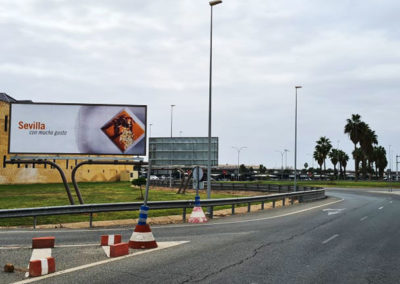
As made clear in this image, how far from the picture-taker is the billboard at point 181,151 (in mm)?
33156

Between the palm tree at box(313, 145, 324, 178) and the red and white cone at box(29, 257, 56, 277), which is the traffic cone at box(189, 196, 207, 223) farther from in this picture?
the palm tree at box(313, 145, 324, 178)

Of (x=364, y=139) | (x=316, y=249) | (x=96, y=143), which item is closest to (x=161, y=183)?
(x=96, y=143)

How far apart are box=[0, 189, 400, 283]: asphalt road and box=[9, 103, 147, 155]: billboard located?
12338 millimetres

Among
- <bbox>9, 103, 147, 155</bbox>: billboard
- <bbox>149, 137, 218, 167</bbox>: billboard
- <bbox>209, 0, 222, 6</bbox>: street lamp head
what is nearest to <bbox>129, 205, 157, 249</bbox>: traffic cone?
<bbox>209, 0, 222, 6</bbox>: street lamp head

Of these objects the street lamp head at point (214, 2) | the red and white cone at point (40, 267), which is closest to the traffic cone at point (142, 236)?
the red and white cone at point (40, 267)

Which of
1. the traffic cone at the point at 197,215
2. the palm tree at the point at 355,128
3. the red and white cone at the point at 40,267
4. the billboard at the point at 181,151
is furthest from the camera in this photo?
the palm tree at the point at 355,128

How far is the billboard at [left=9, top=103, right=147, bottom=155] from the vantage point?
2584 cm

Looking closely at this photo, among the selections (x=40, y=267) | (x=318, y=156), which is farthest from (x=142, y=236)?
(x=318, y=156)

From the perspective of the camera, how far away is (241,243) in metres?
11.6

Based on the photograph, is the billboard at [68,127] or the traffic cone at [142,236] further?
the billboard at [68,127]

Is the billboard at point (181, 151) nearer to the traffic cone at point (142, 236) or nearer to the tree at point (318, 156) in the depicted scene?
the traffic cone at point (142, 236)

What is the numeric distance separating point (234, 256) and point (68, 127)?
1860 cm

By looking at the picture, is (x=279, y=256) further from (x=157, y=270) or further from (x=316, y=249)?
(x=157, y=270)

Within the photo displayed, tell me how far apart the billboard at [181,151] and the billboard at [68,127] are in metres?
7.70
